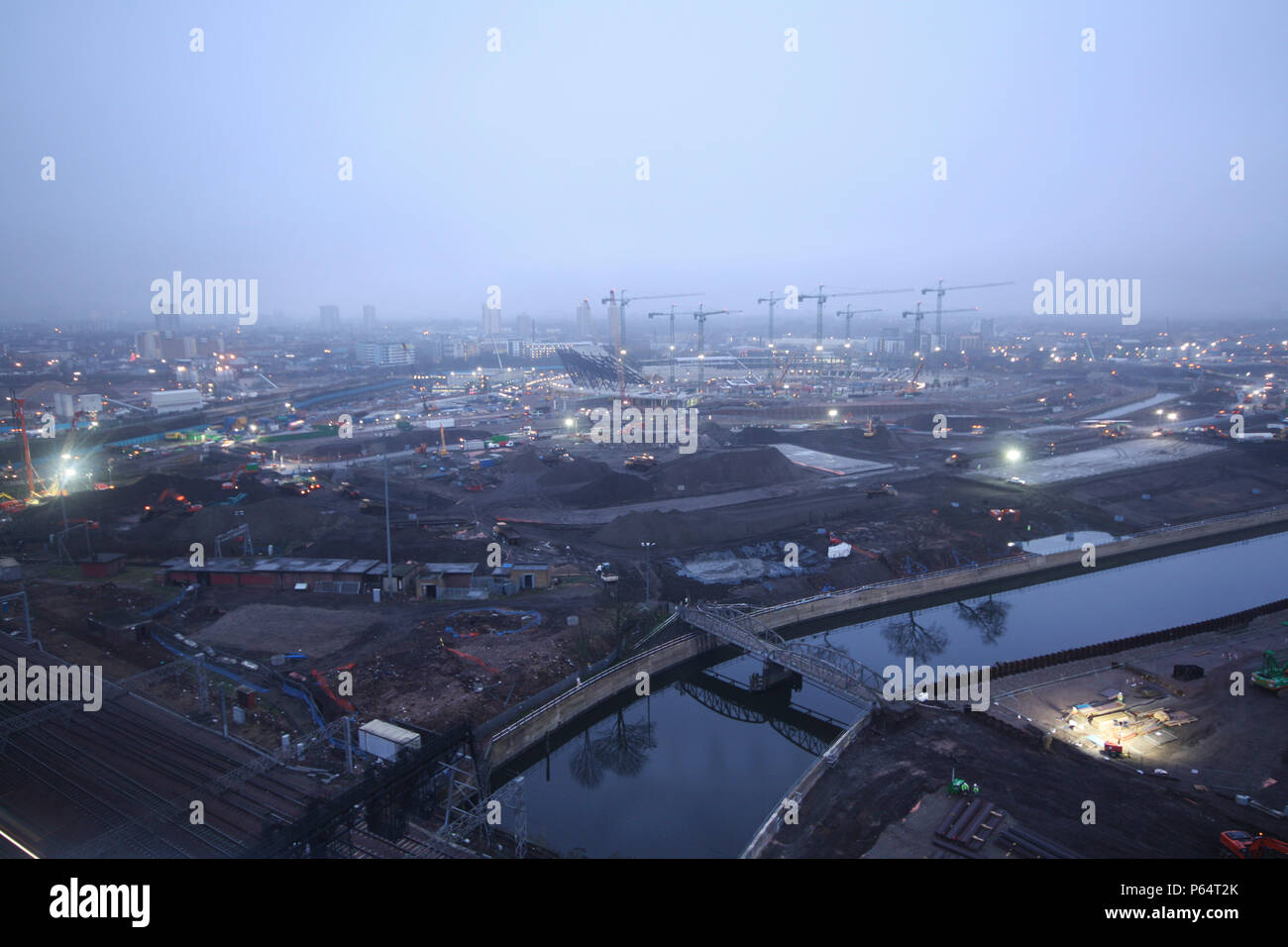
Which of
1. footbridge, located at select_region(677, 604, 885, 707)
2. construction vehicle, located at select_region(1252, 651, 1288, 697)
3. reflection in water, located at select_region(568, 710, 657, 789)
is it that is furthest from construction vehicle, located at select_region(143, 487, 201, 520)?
construction vehicle, located at select_region(1252, 651, 1288, 697)

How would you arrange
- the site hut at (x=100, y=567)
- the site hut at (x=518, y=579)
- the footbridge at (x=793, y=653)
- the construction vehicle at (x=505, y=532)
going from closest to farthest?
1. the footbridge at (x=793, y=653)
2. the site hut at (x=518, y=579)
3. the site hut at (x=100, y=567)
4. the construction vehicle at (x=505, y=532)

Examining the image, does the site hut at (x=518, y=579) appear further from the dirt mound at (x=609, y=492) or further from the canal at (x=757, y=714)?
the dirt mound at (x=609, y=492)

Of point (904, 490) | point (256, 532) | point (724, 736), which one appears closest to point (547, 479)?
point (256, 532)

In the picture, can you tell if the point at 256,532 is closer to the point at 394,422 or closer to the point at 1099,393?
the point at 394,422

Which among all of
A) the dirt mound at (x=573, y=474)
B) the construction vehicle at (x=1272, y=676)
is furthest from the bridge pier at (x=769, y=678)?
the dirt mound at (x=573, y=474)

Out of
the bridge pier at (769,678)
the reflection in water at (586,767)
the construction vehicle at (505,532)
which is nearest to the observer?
the reflection in water at (586,767)

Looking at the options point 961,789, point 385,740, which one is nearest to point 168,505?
point 385,740

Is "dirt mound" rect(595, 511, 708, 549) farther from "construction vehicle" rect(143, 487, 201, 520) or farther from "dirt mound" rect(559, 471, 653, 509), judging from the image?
"construction vehicle" rect(143, 487, 201, 520)
